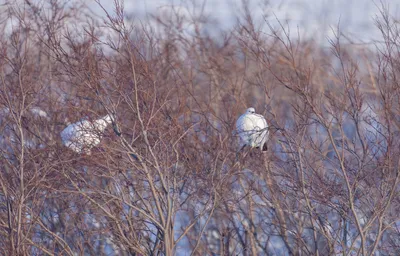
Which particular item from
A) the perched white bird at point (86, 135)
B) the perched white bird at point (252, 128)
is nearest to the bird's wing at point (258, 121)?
the perched white bird at point (252, 128)

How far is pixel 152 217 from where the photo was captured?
659cm

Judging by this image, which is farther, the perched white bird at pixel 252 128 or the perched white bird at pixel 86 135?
the perched white bird at pixel 252 128

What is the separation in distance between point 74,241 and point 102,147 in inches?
105

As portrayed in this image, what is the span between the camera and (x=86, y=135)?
704 centimetres

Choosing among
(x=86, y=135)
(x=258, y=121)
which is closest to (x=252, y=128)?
(x=258, y=121)

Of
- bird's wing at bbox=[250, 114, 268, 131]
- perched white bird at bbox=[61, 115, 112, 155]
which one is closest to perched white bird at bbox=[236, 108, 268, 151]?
bird's wing at bbox=[250, 114, 268, 131]

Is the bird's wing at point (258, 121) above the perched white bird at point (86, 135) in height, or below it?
above

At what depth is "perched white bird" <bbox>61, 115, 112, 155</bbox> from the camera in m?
6.81

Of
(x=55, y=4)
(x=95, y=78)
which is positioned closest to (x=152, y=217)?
(x=95, y=78)

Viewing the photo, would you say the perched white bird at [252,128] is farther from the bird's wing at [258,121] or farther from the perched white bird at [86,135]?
the perched white bird at [86,135]

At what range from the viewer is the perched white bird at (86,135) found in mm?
6809

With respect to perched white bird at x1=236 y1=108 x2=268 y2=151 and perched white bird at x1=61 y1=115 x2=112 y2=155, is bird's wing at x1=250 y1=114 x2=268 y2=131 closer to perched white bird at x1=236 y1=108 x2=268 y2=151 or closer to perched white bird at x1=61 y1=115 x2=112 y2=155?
perched white bird at x1=236 y1=108 x2=268 y2=151

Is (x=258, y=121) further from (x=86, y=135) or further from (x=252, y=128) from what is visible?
(x=86, y=135)

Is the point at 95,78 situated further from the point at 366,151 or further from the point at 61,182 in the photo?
the point at 366,151
